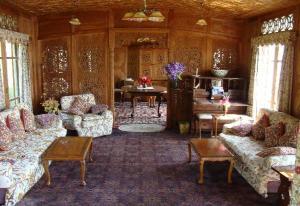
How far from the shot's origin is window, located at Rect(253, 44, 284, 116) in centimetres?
616

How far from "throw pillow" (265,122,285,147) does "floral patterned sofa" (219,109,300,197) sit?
9 centimetres

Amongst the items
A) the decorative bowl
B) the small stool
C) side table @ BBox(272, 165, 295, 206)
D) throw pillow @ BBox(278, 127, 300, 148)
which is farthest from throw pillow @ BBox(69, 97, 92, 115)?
side table @ BBox(272, 165, 295, 206)

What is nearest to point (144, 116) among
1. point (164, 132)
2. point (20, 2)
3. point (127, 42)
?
point (164, 132)

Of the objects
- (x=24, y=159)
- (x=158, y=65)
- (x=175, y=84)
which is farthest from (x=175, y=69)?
(x=158, y=65)

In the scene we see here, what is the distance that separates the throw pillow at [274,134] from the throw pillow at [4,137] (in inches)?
157

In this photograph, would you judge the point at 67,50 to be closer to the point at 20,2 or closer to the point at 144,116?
the point at 20,2

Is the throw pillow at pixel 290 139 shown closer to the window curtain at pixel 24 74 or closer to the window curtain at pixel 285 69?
the window curtain at pixel 285 69

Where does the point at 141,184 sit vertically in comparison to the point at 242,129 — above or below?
below

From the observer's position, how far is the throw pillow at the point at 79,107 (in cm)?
729

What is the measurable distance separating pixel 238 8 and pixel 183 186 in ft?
12.2

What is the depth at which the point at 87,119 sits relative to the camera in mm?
7113

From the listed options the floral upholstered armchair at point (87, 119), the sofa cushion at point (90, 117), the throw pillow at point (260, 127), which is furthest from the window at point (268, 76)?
the sofa cushion at point (90, 117)

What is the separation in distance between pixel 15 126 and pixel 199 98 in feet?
13.3

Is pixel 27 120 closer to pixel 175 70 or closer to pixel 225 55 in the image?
pixel 175 70
